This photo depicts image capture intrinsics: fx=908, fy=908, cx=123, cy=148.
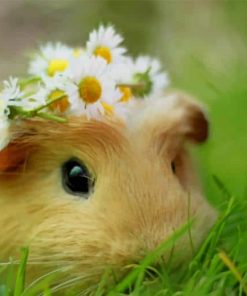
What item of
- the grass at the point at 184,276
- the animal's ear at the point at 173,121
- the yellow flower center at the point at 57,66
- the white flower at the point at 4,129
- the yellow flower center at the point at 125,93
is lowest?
the grass at the point at 184,276

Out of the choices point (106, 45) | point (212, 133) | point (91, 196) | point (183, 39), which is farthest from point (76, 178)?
point (183, 39)

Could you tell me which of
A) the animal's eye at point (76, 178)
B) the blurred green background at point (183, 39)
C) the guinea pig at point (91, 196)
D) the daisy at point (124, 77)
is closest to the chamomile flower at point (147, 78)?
A: the daisy at point (124, 77)

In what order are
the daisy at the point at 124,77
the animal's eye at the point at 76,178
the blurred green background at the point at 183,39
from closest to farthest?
the animal's eye at the point at 76,178, the daisy at the point at 124,77, the blurred green background at the point at 183,39

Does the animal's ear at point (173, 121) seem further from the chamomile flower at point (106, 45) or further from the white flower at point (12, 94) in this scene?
the white flower at point (12, 94)

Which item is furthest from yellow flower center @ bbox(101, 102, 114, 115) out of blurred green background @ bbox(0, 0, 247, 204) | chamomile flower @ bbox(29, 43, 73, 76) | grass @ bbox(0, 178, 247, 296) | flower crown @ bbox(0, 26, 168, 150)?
blurred green background @ bbox(0, 0, 247, 204)

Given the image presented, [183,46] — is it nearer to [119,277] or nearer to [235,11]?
[235,11]

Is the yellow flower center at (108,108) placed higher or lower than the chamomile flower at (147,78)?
lower

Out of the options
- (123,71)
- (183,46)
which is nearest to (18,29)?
(183,46)
